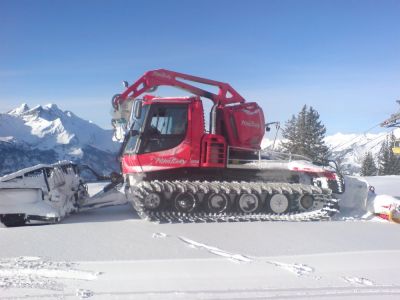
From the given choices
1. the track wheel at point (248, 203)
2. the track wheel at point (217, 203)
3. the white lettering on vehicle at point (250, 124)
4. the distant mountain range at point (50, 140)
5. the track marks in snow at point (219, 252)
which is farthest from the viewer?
the distant mountain range at point (50, 140)

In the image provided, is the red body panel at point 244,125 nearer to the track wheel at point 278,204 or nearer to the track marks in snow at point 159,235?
the track wheel at point 278,204

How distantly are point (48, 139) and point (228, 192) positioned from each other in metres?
157

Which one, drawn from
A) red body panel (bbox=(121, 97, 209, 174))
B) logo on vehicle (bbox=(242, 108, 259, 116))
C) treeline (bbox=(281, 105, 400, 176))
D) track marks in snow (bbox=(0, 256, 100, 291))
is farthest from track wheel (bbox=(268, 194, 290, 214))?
treeline (bbox=(281, 105, 400, 176))

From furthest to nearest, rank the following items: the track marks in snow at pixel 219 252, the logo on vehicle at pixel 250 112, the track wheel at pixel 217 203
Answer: the logo on vehicle at pixel 250 112 < the track wheel at pixel 217 203 < the track marks in snow at pixel 219 252

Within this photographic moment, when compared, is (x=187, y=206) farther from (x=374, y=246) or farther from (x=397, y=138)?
(x=397, y=138)

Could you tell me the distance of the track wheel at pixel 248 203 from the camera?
A: 9.88 m

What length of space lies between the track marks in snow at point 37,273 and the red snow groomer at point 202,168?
390 cm

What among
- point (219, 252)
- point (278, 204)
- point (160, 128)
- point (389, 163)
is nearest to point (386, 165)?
point (389, 163)

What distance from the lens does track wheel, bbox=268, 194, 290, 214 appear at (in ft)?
32.6

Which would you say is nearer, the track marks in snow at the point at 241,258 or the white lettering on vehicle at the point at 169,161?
the track marks in snow at the point at 241,258

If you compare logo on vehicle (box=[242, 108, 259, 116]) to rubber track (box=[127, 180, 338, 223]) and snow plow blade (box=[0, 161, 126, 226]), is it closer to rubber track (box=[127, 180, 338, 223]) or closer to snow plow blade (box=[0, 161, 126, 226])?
rubber track (box=[127, 180, 338, 223])

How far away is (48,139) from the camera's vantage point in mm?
155750

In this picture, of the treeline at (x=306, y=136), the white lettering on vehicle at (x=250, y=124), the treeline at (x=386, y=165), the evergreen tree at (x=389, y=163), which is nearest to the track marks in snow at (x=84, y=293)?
the white lettering on vehicle at (x=250, y=124)

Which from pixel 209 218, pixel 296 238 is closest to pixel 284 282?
pixel 296 238
